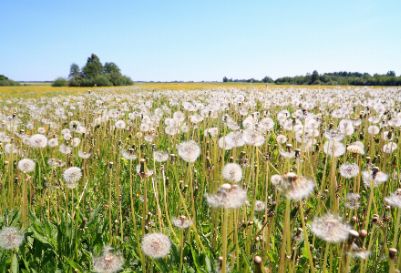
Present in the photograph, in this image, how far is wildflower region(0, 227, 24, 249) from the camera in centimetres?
198

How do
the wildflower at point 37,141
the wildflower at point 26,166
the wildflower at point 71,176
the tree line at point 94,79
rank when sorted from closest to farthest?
the wildflower at point 71,176 < the wildflower at point 26,166 < the wildflower at point 37,141 < the tree line at point 94,79

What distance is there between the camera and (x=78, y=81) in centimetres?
6412

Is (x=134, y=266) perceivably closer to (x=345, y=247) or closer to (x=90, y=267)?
(x=90, y=267)

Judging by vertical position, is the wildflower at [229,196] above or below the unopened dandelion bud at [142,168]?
above

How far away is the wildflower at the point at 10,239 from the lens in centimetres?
198

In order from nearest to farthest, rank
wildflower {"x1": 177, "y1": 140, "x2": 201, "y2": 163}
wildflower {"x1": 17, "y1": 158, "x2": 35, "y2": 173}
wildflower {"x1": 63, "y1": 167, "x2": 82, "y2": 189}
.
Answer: wildflower {"x1": 177, "y1": 140, "x2": 201, "y2": 163}, wildflower {"x1": 63, "y1": 167, "x2": 82, "y2": 189}, wildflower {"x1": 17, "y1": 158, "x2": 35, "y2": 173}

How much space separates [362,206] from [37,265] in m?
2.56

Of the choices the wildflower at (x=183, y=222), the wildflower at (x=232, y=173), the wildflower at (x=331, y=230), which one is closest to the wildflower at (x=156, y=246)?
the wildflower at (x=183, y=222)

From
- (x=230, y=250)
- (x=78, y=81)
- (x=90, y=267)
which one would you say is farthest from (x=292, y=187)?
(x=78, y=81)

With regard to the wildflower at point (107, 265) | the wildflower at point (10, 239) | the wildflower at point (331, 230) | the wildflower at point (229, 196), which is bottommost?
the wildflower at point (107, 265)

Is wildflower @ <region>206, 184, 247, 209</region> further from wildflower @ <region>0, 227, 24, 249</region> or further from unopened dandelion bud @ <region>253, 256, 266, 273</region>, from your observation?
wildflower @ <region>0, 227, 24, 249</region>

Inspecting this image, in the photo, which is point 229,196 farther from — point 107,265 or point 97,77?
point 97,77

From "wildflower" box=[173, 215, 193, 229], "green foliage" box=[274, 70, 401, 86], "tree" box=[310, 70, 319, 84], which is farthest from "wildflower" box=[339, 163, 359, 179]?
"tree" box=[310, 70, 319, 84]

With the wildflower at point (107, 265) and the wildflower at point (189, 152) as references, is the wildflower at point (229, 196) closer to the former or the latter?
the wildflower at point (107, 265)
